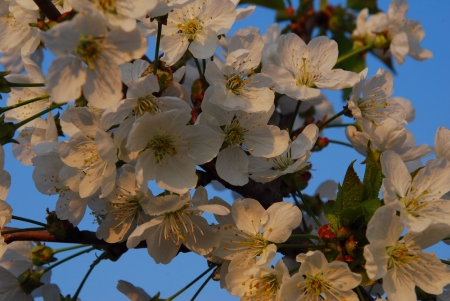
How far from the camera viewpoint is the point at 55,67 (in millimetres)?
1763

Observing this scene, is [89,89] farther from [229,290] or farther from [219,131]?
[229,290]

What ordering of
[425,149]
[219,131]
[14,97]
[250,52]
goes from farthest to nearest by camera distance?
1. [14,97]
2. [425,149]
3. [250,52]
4. [219,131]

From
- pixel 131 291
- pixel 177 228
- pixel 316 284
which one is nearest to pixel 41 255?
pixel 131 291

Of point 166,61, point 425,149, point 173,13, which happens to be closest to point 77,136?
point 166,61

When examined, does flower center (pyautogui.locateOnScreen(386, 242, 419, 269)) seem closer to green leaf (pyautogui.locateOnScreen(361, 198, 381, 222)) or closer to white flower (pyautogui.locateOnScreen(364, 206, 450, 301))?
white flower (pyautogui.locateOnScreen(364, 206, 450, 301))

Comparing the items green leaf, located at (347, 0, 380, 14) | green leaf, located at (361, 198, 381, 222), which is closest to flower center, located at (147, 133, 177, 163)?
green leaf, located at (361, 198, 381, 222)

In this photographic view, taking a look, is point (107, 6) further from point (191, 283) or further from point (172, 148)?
point (191, 283)

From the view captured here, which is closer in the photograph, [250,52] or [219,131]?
[219,131]

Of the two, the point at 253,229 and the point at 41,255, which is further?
the point at 41,255

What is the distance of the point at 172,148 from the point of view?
6.92 ft

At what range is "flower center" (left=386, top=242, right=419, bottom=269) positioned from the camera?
6.36 feet

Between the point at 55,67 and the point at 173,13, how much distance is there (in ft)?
2.81

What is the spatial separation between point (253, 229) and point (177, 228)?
0.30 metres

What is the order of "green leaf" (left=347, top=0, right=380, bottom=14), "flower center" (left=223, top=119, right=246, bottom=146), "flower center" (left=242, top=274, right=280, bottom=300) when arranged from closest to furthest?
"flower center" (left=242, top=274, right=280, bottom=300), "flower center" (left=223, top=119, right=246, bottom=146), "green leaf" (left=347, top=0, right=380, bottom=14)
